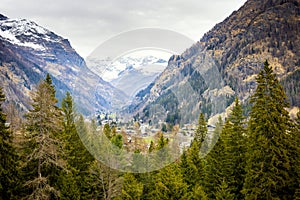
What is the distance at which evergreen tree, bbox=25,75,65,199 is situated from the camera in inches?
855

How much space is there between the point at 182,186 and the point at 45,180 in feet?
43.1

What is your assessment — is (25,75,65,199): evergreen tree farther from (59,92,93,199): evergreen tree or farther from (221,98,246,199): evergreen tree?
(221,98,246,199): evergreen tree

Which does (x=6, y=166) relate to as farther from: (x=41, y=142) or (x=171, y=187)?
(x=171, y=187)

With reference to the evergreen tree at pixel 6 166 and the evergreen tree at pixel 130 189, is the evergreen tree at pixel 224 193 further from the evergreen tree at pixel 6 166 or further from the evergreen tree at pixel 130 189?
the evergreen tree at pixel 6 166

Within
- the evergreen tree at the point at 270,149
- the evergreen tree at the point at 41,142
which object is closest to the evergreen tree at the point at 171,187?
the evergreen tree at the point at 270,149

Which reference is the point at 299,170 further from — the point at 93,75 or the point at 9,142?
the point at 9,142

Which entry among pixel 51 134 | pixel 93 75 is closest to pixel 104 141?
pixel 93 75

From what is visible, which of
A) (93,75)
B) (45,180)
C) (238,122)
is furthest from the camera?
(238,122)

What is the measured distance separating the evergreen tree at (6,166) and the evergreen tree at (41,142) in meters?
1.04

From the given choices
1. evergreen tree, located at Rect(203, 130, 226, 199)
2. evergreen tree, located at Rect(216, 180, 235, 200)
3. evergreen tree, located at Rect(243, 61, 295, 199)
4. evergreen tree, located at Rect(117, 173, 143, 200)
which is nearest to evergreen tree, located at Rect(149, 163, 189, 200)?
evergreen tree, located at Rect(117, 173, 143, 200)

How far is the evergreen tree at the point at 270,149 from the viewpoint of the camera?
2283 cm

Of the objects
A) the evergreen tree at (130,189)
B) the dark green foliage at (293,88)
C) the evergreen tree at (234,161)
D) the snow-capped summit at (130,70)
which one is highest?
the dark green foliage at (293,88)

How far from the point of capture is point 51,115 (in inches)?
894

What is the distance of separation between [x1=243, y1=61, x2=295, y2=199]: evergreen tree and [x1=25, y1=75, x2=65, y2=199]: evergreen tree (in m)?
14.3
